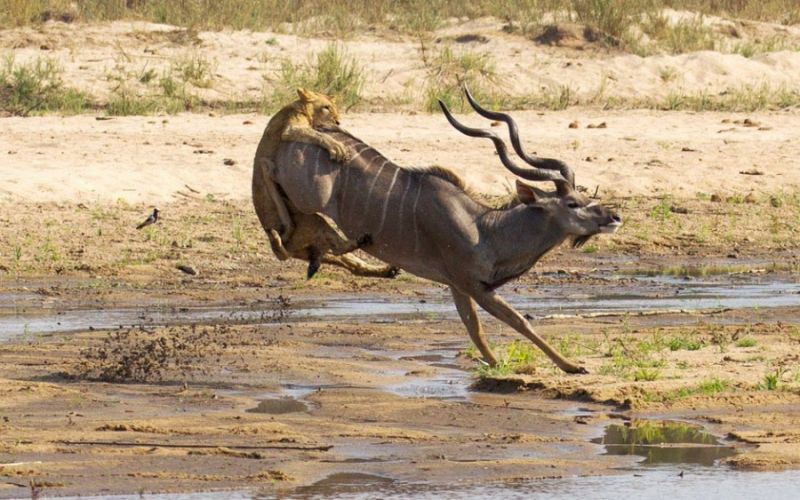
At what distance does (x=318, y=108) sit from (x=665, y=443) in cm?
295

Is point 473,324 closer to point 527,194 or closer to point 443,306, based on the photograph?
point 527,194

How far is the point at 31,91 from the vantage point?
16.7 meters

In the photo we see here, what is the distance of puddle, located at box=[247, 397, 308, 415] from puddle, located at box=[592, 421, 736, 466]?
1.46 metres

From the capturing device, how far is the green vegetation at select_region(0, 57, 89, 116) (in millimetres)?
16531

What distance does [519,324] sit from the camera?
927cm

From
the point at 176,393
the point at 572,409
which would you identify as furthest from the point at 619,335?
the point at 176,393

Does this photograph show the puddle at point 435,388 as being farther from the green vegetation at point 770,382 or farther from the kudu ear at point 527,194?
the green vegetation at point 770,382

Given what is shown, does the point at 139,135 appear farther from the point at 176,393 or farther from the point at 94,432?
the point at 94,432

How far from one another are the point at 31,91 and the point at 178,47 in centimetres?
261

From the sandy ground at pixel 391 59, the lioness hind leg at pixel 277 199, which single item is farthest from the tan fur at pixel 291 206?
the sandy ground at pixel 391 59

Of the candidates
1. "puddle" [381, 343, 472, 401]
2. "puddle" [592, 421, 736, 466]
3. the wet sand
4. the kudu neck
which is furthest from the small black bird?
"puddle" [592, 421, 736, 466]

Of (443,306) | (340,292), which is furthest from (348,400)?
(340,292)

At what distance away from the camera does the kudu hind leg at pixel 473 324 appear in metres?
9.46

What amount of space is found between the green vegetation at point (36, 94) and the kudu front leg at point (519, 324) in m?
8.10
